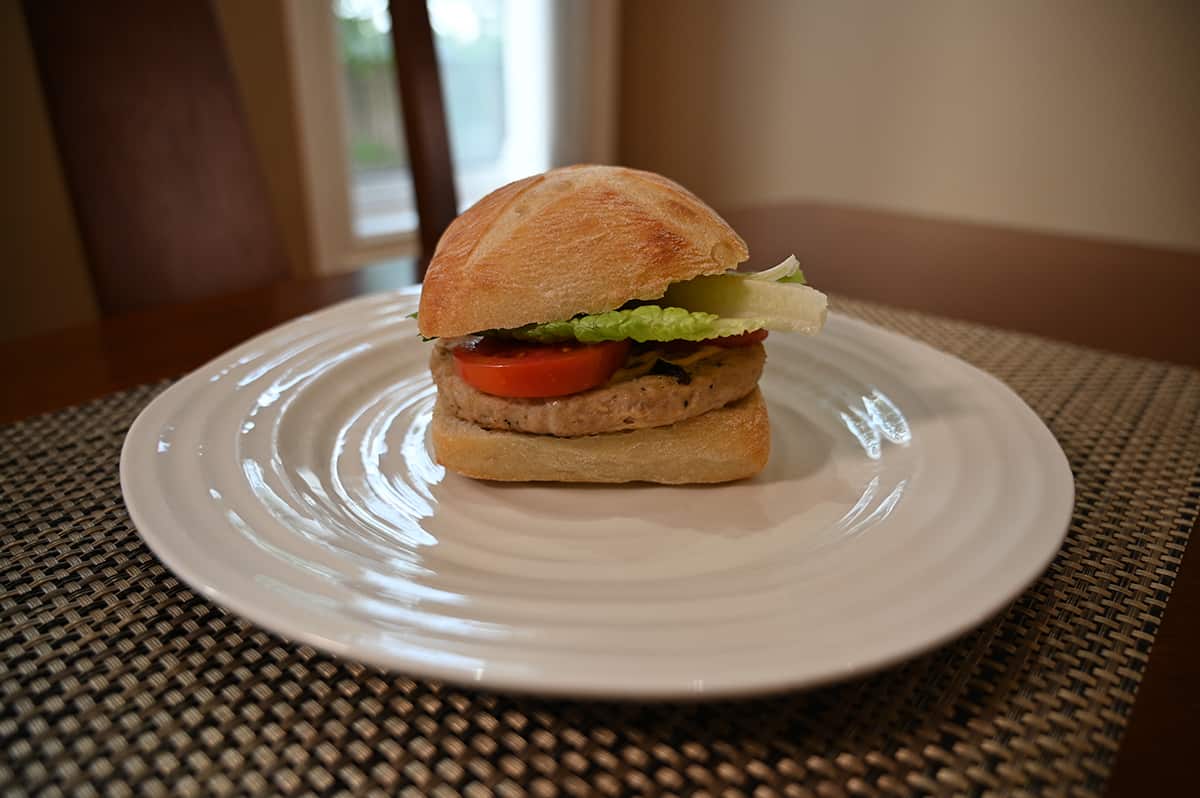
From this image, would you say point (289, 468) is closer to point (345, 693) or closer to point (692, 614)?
point (345, 693)

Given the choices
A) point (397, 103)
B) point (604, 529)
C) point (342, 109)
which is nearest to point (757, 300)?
point (604, 529)

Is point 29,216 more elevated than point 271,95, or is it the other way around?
point 271,95

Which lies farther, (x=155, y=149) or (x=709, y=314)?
(x=155, y=149)

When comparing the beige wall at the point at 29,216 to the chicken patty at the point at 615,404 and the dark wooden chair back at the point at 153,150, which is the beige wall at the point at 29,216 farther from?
the chicken patty at the point at 615,404

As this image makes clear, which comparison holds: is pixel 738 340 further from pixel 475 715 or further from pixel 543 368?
pixel 475 715

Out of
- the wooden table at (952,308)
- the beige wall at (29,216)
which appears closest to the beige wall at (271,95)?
the beige wall at (29,216)

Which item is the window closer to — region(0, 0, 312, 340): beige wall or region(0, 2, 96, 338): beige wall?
region(0, 0, 312, 340): beige wall

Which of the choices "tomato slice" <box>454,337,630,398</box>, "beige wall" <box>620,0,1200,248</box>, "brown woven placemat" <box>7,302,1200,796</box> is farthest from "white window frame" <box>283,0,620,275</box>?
"brown woven placemat" <box>7,302,1200,796</box>
